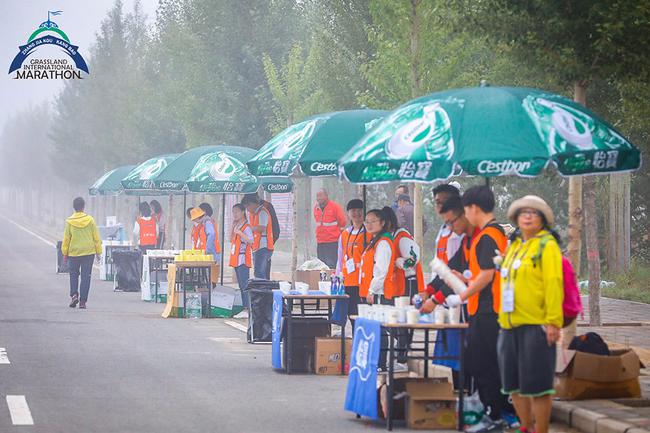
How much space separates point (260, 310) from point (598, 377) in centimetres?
737

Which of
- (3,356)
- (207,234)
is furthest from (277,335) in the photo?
(207,234)

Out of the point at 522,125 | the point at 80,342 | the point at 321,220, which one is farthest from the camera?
the point at 321,220

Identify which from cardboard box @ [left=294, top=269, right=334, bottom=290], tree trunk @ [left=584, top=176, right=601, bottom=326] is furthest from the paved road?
tree trunk @ [left=584, top=176, right=601, bottom=326]

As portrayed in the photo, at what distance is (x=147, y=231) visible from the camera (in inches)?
1291

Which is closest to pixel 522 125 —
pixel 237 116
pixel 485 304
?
pixel 485 304

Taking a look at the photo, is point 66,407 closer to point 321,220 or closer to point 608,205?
point 321,220

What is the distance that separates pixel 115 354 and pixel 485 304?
6871 mm

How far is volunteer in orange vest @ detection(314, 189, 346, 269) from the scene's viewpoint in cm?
2517

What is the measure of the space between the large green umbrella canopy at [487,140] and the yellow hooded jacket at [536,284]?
5.23 feet

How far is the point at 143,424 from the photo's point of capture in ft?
36.1

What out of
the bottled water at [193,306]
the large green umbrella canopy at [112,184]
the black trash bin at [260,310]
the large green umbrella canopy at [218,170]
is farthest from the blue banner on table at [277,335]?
the large green umbrella canopy at [112,184]

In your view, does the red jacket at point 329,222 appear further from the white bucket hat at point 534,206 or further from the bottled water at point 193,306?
the white bucket hat at point 534,206

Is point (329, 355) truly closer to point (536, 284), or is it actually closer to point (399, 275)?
point (399, 275)

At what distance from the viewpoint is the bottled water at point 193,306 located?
75.8 feet
